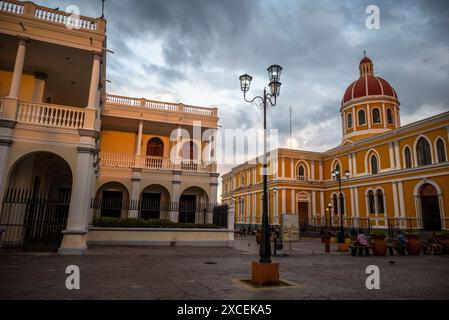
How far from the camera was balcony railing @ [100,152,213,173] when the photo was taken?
20.2m

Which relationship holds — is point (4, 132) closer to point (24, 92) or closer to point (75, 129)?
point (75, 129)

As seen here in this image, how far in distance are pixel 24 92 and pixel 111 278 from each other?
36.9 ft

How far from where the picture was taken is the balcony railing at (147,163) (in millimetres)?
20156

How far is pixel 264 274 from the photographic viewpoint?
22.4ft

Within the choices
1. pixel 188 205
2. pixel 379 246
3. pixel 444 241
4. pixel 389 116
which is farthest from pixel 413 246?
pixel 389 116

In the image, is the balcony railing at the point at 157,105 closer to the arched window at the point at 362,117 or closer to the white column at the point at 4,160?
the white column at the point at 4,160

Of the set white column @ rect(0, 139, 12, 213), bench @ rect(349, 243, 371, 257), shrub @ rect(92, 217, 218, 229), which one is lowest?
bench @ rect(349, 243, 371, 257)

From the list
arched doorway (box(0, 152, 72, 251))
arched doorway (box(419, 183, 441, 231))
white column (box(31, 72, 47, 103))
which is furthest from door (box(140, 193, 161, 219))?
arched doorway (box(419, 183, 441, 231))

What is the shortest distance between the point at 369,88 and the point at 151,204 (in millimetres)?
30075

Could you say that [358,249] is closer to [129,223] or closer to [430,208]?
[129,223]

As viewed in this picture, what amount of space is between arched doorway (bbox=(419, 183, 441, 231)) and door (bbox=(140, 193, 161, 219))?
22.2 meters

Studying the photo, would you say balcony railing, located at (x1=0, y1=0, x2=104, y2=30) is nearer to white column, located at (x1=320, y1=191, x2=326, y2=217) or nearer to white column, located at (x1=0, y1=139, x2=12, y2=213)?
white column, located at (x1=0, y1=139, x2=12, y2=213)

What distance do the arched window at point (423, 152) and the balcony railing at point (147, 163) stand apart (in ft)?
62.0

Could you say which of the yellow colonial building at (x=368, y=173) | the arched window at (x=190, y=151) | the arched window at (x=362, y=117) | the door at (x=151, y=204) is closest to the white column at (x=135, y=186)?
the door at (x=151, y=204)
